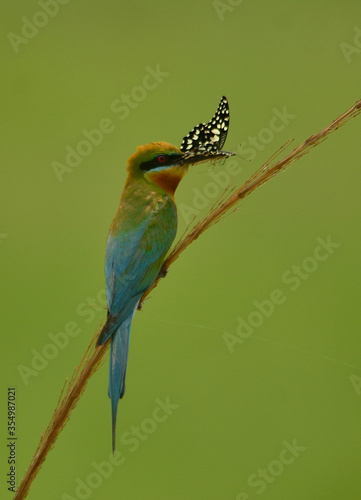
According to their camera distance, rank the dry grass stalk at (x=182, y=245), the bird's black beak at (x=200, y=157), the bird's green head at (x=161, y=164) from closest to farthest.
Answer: the dry grass stalk at (x=182, y=245) < the bird's black beak at (x=200, y=157) < the bird's green head at (x=161, y=164)

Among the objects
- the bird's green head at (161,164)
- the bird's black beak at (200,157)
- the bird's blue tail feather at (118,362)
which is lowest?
the bird's blue tail feather at (118,362)

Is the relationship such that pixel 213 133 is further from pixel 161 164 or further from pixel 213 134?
pixel 161 164

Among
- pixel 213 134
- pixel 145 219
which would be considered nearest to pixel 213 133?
pixel 213 134

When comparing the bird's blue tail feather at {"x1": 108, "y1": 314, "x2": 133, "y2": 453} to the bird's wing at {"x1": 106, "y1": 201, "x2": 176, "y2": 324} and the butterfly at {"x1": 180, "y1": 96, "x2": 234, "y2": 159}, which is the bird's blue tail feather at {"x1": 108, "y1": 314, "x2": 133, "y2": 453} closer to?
the bird's wing at {"x1": 106, "y1": 201, "x2": 176, "y2": 324}

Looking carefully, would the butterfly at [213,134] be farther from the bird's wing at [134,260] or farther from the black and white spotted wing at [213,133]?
the bird's wing at [134,260]

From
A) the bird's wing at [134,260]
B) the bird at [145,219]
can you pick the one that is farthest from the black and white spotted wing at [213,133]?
the bird's wing at [134,260]

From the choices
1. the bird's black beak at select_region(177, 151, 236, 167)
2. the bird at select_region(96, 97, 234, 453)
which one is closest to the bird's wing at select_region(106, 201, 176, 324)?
the bird at select_region(96, 97, 234, 453)

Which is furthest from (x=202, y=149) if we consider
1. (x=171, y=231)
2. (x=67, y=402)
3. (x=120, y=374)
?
(x=67, y=402)
